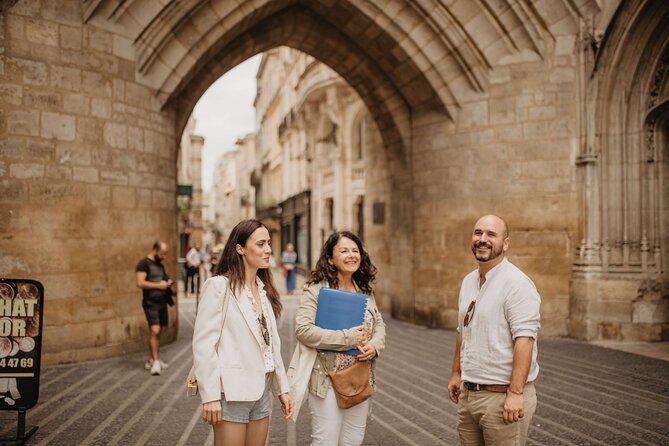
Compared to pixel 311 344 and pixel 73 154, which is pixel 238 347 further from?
pixel 73 154

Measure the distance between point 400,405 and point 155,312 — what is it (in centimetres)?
313

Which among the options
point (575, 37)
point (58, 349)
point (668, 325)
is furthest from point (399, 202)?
point (58, 349)

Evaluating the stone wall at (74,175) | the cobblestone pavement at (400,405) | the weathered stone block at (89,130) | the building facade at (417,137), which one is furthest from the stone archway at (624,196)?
the weathered stone block at (89,130)

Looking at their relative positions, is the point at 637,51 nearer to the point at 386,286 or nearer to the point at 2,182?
the point at 386,286

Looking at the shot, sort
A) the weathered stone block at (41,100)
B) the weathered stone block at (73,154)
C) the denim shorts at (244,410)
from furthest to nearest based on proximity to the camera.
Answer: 1. the weathered stone block at (73,154)
2. the weathered stone block at (41,100)
3. the denim shorts at (244,410)

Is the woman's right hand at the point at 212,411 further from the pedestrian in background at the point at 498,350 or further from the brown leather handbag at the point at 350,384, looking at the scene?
the pedestrian in background at the point at 498,350

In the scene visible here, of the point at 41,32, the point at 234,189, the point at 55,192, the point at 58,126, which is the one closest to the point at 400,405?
the point at 55,192

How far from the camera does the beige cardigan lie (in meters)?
2.94

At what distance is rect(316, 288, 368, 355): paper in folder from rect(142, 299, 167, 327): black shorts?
4.41m

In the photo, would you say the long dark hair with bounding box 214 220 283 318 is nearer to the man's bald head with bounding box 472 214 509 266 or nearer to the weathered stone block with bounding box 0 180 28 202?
the man's bald head with bounding box 472 214 509 266

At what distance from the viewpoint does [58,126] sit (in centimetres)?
728

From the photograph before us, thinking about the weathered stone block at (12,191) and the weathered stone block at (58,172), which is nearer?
the weathered stone block at (12,191)

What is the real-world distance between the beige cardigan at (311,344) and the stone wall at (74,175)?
16.9 ft

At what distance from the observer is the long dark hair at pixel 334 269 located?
3.12m
